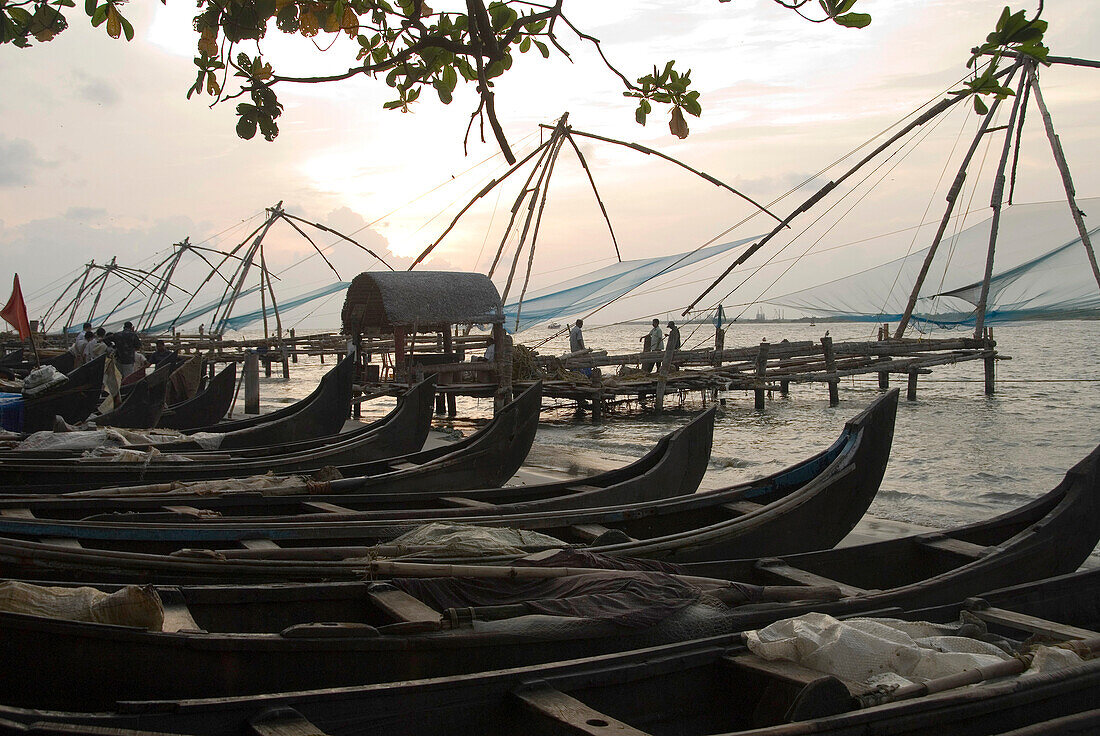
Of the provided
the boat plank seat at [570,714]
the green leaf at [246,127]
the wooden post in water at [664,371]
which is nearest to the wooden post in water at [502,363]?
the wooden post in water at [664,371]

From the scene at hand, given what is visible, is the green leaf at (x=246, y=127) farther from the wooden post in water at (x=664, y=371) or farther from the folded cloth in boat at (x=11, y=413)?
the wooden post in water at (x=664, y=371)

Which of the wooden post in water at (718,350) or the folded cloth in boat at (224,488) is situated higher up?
the wooden post in water at (718,350)

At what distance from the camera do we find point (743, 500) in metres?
4.84

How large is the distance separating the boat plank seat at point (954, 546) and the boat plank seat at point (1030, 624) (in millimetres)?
752

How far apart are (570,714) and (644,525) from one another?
2.50 m

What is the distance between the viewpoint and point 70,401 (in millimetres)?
10148

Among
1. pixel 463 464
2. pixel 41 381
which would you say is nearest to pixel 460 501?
pixel 463 464

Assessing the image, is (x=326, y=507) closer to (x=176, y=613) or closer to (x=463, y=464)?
(x=463, y=464)

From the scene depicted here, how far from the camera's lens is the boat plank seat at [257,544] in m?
3.71

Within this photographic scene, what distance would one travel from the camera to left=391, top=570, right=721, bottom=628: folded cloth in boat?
284 centimetres

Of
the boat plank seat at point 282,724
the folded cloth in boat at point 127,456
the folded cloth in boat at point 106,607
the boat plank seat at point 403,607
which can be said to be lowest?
the boat plank seat at point 282,724

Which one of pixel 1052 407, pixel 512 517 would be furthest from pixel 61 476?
pixel 1052 407

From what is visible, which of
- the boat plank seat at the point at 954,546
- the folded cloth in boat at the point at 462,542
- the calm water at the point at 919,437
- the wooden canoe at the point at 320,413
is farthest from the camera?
the calm water at the point at 919,437

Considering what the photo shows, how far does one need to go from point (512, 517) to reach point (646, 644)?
1.49 meters
